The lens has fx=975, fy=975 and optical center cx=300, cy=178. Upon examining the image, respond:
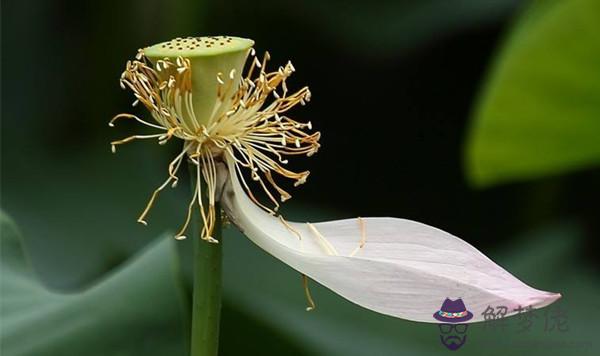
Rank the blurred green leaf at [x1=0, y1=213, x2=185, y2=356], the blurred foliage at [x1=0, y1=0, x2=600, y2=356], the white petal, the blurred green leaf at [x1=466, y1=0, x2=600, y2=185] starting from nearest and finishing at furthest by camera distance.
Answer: the white petal
the blurred green leaf at [x1=0, y1=213, x2=185, y2=356]
the blurred green leaf at [x1=466, y1=0, x2=600, y2=185]
the blurred foliage at [x1=0, y1=0, x2=600, y2=356]

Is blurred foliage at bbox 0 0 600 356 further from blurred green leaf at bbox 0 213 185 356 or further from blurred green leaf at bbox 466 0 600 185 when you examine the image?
blurred green leaf at bbox 0 213 185 356

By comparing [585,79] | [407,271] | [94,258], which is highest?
[585,79]

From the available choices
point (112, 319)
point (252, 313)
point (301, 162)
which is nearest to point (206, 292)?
point (112, 319)

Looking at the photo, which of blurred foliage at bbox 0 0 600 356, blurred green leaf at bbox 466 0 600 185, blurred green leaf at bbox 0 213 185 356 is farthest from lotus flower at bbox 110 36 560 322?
blurred foliage at bbox 0 0 600 356

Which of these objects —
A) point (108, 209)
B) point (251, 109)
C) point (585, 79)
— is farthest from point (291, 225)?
point (108, 209)

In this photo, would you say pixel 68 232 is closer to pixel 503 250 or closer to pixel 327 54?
Answer: pixel 327 54

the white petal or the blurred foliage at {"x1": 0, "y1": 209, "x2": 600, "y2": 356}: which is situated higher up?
the white petal
